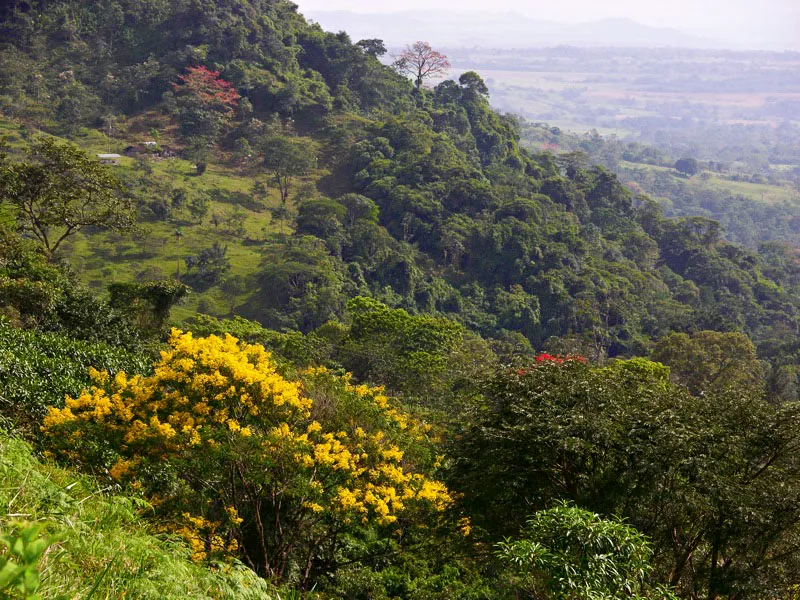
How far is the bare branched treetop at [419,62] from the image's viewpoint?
62.5 m

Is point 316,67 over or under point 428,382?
over

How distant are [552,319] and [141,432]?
3480 cm

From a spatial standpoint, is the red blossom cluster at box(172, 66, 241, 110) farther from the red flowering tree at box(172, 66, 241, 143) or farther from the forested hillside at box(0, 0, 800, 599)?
the forested hillside at box(0, 0, 800, 599)

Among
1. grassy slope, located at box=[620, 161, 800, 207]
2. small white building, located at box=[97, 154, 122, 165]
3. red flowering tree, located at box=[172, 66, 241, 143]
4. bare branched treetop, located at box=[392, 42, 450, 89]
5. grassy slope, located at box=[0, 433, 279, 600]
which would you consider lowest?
grassy slope, located at box=[620, 161, 800, 207]

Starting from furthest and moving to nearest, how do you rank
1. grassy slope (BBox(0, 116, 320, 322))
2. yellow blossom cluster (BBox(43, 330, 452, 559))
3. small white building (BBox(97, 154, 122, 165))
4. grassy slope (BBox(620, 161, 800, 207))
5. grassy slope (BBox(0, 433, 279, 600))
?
grassy slope (BBox(620, 161, 800, 207)), small white building (BBox(97, 154, 122, 165)), grassy slope (BBox(0, 116, 320, 322)), yellow blossom cluster (BBox(43, 330, 452, 559)), grassy slope (BBox(0, 433, 279, 600))

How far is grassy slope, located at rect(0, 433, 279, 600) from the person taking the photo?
7.90ft

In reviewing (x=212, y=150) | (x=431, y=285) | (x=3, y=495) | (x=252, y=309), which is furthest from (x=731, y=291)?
(x=3, y=495)

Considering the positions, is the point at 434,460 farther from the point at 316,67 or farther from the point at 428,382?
the point at 316,67

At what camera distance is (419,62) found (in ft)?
207

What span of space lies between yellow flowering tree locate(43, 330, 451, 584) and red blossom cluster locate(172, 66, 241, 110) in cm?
4274

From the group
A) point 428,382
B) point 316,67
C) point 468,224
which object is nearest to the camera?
point 428,382

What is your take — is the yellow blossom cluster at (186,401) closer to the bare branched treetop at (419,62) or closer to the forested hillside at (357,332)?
the forested hillside at (357,332)

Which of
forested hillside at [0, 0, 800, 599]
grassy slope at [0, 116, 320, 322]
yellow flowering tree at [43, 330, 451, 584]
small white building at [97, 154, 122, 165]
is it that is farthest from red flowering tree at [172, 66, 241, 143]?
yellow flowering tree at [43, 330, 451, 584]

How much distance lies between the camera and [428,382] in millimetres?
21688
